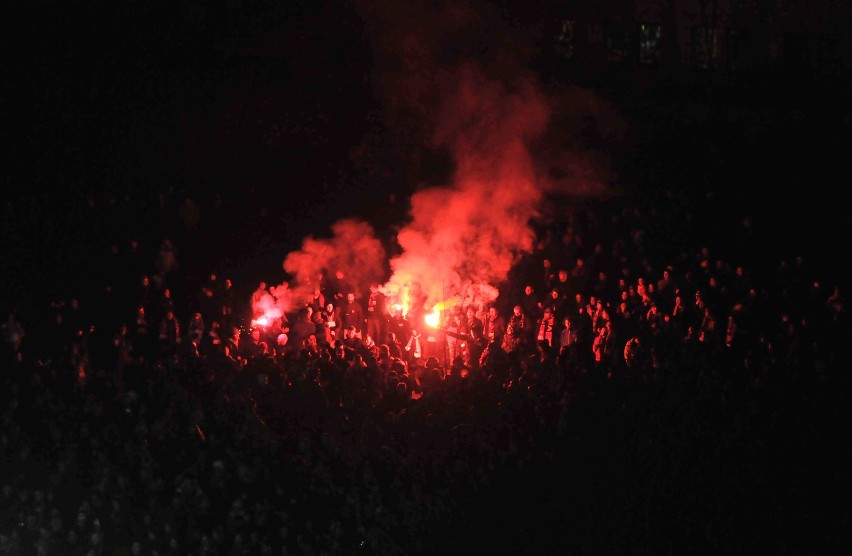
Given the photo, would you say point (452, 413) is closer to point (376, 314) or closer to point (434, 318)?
point (434, 318)

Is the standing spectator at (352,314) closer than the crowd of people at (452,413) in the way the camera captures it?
No

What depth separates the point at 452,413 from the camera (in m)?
3.50

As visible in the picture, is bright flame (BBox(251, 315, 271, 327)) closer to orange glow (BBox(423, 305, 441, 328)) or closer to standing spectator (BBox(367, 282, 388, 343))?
standing spectator (BBox(367, 282, 388, 343))

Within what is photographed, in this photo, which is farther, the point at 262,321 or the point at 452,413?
the point at 262,321

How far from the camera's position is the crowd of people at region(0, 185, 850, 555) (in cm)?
339

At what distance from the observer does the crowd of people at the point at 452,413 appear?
3387 mm

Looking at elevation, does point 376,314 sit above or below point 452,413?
above

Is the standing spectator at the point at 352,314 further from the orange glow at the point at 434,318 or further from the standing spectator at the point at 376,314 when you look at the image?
the orange glow at the point at 434,318

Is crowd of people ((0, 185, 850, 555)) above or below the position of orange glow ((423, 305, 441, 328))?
below

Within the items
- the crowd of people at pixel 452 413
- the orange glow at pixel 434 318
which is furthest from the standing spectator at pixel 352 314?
→ the orange glow at pixel 434 318

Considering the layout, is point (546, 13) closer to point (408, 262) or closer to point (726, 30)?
point (726, 30)

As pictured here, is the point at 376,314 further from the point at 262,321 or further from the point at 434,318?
the point at 262,321

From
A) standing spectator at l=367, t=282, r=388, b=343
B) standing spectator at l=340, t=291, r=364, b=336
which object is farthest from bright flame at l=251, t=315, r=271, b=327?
standing spectator at l=367, t=282, r=388, b=343

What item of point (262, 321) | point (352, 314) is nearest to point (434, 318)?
point (352, 314)
